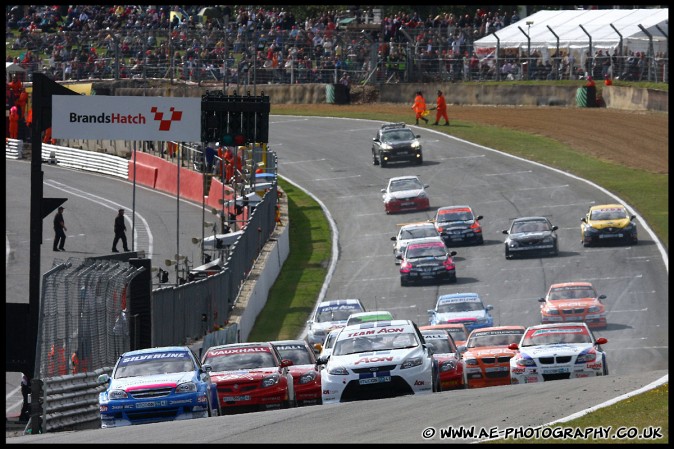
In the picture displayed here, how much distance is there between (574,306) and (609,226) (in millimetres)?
9033

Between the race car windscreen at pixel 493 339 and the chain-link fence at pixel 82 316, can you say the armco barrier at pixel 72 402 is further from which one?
the race car windscreen at pixel 493 339

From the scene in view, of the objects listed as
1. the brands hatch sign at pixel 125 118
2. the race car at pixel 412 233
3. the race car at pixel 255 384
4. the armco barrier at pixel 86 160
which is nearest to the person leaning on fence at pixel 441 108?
the armco barrier at pixel 86 160

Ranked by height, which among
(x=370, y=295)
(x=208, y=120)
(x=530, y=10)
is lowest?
(x=370, y=295)

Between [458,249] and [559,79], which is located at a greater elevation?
[559,79]

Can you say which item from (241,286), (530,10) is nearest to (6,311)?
(241,286)

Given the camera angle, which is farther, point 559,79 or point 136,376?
point 559,79

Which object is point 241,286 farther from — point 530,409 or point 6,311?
point 530,409

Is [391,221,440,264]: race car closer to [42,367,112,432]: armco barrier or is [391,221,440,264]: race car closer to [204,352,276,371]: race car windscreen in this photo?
[204,352,276,371]: race car windscreen

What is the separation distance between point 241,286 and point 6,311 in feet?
43.4

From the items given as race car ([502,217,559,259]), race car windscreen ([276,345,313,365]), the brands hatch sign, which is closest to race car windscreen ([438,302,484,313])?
the brands hatch sign

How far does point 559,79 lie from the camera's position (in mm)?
61688

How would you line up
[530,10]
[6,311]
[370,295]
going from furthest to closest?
[530,10], [370,295], [6,311]

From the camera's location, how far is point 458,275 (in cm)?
3781

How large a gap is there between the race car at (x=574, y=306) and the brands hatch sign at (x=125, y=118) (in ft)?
32.8
